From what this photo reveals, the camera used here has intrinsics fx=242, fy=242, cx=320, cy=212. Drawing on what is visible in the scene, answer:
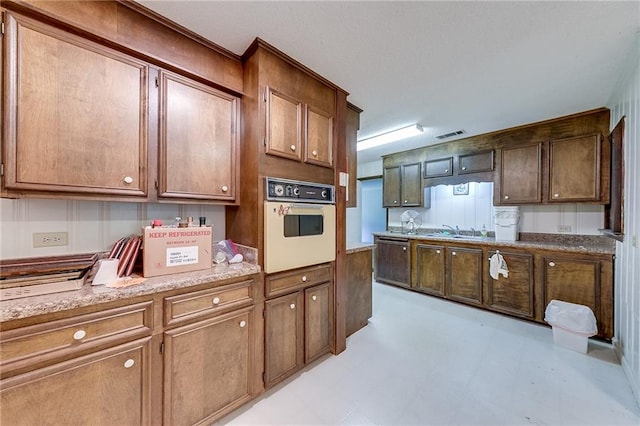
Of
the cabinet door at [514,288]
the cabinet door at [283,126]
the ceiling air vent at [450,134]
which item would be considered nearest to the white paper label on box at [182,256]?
the cabinet door at [283,126]

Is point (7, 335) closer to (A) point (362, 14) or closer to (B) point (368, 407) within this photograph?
(B) point (368, 407)

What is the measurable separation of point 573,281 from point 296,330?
2929 millimetres

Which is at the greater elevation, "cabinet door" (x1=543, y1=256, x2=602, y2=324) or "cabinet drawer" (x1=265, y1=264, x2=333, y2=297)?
"cabinet drawer" (x1=265, y1=264, x2=333, y2=297)

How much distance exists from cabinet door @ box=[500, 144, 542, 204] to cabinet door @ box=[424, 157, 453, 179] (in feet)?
2.15

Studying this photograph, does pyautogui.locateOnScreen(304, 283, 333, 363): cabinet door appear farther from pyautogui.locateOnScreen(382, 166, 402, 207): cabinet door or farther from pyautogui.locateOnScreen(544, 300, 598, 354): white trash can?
pyautogui.locateOnScreen(382, 166, 402, 207): cabinet door

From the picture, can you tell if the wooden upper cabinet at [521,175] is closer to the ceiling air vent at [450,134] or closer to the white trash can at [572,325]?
the ceiling air vent at [450,134]

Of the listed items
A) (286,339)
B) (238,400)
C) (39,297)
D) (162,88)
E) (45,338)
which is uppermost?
(162,88)

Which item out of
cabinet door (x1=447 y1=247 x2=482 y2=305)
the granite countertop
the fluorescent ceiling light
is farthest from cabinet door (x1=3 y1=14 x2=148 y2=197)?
cabinet door (x1=447 y1=247 x2=482 y2=305)

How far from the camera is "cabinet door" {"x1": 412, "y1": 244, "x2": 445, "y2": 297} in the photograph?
353 cm

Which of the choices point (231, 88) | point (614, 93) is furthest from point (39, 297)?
point (614, 93)

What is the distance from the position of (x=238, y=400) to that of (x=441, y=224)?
3808 mm

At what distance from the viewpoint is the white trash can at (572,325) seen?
2197mm

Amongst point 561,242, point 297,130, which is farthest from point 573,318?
point 297,130

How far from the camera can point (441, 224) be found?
414 cm
